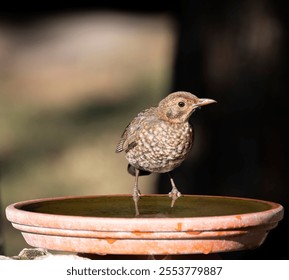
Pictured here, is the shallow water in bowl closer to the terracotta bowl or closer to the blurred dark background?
the terracotta bowl

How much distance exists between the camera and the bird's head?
521 cm

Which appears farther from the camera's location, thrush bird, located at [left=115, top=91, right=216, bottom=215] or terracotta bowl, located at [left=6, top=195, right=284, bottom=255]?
thrush bird, located at [left=115, top=91, right=216, bottom=215]

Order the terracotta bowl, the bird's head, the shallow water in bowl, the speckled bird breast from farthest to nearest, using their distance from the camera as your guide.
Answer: the speckled bird breast, the bird's head, the shallow water in bowl, the terracotta bowl

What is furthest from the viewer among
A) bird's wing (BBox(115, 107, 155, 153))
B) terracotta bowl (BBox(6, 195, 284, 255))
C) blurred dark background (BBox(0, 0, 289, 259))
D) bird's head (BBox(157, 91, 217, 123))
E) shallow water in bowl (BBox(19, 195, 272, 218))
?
blurred dark background (BBox(0, 0, 289, 259))

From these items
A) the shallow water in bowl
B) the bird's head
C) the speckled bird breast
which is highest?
the bird's head

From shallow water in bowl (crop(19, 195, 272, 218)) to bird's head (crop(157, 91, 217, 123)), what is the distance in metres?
0.48

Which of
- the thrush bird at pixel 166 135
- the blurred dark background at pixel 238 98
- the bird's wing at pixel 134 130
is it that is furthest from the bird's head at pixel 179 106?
the blurred dark background at pixel 238 98

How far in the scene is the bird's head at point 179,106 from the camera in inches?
205

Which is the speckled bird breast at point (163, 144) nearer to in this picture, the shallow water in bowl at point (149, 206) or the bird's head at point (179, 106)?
the bird's head at point (179, 106)

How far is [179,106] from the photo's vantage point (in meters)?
5.30

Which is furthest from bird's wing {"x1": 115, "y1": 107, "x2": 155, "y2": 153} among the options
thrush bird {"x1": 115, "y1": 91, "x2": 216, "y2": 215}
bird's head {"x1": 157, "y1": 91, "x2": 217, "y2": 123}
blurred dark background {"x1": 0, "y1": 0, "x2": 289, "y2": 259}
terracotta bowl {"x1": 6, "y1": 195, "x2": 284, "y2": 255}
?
blurred dark background {"x1": 0, "y1": 0, "x2": 289, "y2": 259}

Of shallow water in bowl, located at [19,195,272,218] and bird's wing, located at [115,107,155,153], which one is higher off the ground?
bird's wing, located at [115,107,155,153]

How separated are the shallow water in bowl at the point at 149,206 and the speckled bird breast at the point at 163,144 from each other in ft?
0.71

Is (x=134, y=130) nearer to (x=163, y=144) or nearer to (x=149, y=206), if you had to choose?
(x=163, y=144)
